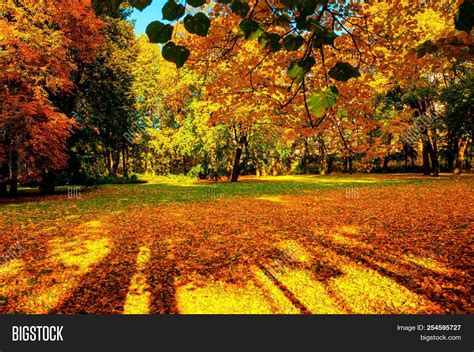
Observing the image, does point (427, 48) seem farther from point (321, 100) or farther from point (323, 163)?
point (323, 163)

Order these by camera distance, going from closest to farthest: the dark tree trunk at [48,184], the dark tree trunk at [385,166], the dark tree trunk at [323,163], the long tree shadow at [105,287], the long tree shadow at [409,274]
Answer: the long tree shadow at [409,274], the long tree shadow at [105,287], the dark tree trunk at [48,184], the dark tree trunk at [385,166], the dark tree trunk at [323,163]

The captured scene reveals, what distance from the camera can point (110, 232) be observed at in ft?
25.7

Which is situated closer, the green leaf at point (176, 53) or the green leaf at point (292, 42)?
the green leaf at point (176, 53)

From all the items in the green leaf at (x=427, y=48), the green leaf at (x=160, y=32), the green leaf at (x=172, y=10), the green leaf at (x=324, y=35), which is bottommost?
the green leaf at (x=160, y=32)

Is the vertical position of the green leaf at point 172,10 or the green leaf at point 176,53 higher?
the green leaf at point 172,10

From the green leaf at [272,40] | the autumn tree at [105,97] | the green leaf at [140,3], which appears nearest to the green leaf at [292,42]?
the green leaf at [272,40]

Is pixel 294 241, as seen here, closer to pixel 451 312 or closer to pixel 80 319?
pixel 451 312

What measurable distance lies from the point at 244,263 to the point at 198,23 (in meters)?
4.51

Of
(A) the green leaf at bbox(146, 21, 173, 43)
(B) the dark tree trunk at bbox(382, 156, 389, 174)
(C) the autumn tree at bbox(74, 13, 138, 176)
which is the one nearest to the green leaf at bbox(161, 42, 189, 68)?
(A) the green leaf at bbox(146, 21, 173, 43)

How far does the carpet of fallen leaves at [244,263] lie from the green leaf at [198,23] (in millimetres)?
3380

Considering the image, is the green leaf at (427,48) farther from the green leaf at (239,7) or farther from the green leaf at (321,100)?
the green leaf at (239,7)

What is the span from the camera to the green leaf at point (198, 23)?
65.8 inches

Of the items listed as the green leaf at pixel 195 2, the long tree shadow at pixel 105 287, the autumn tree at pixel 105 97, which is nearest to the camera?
the green leaf at pixel 195 2

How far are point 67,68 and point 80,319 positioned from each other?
1522cm
